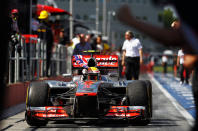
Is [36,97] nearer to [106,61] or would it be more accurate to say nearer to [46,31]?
[106,61]

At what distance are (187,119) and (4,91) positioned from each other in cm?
711

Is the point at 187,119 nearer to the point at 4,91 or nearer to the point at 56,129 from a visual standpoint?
the point at 56,129

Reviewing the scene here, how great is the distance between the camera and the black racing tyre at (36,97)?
793 cm

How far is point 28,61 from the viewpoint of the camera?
14.1 metres

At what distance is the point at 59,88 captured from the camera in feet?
28.8

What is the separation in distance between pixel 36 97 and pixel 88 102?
2.98 ft

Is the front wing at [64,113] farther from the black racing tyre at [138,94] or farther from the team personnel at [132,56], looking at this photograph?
the team personnel at [132,56]

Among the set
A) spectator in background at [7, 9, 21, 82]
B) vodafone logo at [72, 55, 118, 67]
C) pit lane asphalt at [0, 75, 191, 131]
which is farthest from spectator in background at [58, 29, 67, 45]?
pit lane asphalt at [0, 75, 191, 131]

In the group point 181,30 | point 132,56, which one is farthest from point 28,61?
point 181,30

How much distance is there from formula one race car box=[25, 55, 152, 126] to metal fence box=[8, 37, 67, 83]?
3816 mm

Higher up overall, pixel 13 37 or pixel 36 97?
pixel 13 37

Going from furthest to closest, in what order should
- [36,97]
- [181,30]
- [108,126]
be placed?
1. [108,126]
2. [36,97]
3. [181,30]

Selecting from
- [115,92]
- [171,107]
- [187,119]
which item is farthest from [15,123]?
[171,107]

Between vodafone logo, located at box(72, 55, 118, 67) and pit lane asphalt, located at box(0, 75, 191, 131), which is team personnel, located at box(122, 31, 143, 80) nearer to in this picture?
vodafone logo, located at box(72, 55, 118, 67)
